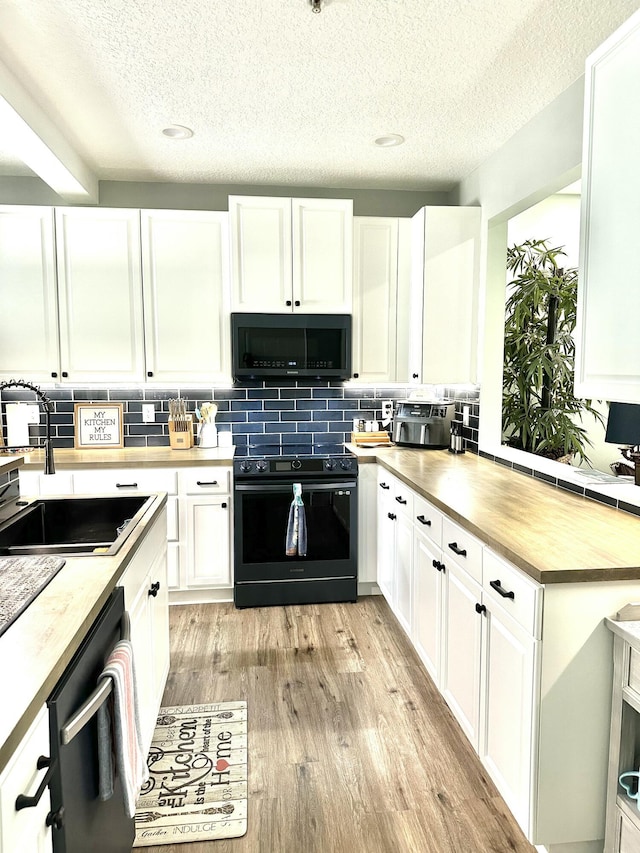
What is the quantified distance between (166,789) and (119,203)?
3.30 meters

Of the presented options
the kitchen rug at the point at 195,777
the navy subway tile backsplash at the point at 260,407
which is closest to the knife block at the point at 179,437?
the navy subway tile backsplash at the point at 260,407

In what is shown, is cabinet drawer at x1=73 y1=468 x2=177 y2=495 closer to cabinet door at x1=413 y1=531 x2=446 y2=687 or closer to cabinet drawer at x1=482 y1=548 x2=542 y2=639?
cabinet door at x1=413 y1=531 x2=446 y2=687

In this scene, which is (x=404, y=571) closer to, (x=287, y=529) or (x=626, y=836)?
(x=287, y=529)

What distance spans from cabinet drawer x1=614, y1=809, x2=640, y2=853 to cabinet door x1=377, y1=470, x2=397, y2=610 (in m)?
1.64

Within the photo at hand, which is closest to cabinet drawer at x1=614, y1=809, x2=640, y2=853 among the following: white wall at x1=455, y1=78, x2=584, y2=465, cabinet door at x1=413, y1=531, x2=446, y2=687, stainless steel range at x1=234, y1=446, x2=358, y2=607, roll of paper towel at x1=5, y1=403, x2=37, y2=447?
cabinet door at x1=413, y1=531, x2=446, y2=687

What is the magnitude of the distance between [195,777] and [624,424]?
2087 mm

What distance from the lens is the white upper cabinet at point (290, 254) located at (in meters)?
3.49

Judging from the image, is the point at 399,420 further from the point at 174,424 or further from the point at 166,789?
the point at 166,789

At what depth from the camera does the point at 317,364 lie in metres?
3.62

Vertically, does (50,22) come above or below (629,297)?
above

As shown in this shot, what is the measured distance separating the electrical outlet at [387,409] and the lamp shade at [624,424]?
1.87m

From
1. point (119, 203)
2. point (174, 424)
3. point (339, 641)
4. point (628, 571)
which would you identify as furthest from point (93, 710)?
point (119, 203)

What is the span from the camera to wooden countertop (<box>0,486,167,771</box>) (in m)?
0.87

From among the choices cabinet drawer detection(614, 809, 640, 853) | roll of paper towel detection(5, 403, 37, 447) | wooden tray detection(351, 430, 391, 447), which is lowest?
cabinet drawer detection(614, 809, 640, 853)
